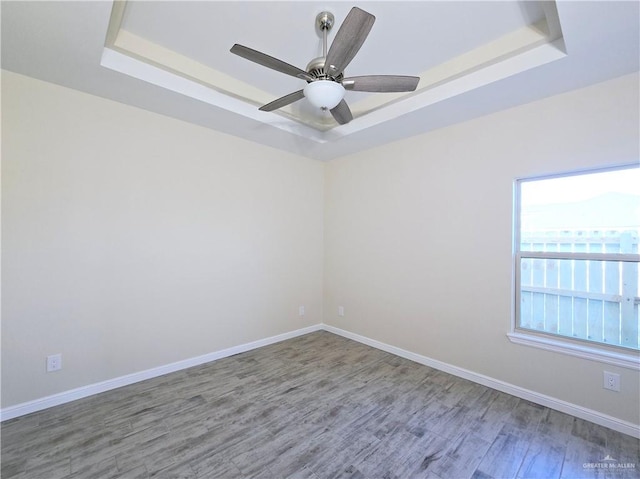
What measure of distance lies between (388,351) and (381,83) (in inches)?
116

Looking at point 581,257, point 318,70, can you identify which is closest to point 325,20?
point 318,70

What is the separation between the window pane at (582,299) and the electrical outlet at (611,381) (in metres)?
0.23

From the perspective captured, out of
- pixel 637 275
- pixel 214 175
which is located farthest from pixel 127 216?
pixel 637 275

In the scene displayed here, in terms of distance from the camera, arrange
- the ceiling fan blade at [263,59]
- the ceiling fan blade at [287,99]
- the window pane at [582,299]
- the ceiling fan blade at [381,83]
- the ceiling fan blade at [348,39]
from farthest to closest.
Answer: the window pane at [582,299], the ceiling fan blade at [287,99], the ceiling fan blade at [381,83], the ceiling fan blade at [263,59], the ceiling fan blade at [348,39]

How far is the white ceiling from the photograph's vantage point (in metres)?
1.69

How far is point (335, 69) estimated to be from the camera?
1.70 m

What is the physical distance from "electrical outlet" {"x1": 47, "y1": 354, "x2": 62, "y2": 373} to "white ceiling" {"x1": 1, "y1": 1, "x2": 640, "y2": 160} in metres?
2.23

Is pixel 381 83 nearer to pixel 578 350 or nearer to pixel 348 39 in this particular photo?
pixel 348 39

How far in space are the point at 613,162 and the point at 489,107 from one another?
1.01 metres

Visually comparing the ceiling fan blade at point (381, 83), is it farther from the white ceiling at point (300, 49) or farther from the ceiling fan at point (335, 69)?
the white ceiling at point (300, 49)

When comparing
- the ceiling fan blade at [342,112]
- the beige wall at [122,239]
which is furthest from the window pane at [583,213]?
the beige wall at [122,239]

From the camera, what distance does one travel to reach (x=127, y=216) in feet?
8.57

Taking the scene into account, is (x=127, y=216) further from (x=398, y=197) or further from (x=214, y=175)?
(x=398, y=197)

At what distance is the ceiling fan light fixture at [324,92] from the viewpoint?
1.74 metres
